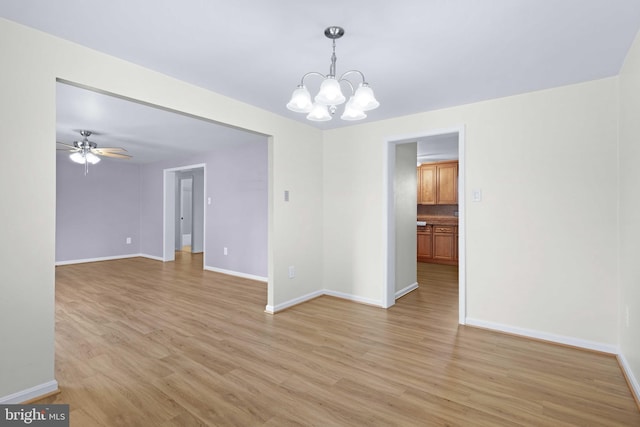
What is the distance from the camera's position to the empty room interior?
187cm

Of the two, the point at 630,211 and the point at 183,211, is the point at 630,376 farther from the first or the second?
the point at 183,211

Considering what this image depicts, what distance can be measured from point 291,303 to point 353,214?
55.0 inches

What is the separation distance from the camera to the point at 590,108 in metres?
2.70

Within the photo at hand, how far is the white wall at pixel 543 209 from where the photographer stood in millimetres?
2658

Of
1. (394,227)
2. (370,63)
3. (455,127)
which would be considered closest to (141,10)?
(370,63)

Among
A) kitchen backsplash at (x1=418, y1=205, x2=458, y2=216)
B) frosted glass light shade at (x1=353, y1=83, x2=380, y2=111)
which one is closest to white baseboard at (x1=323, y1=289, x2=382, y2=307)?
frosted glass light shade at (x1=353, y1=83, x2=380, y2=111)

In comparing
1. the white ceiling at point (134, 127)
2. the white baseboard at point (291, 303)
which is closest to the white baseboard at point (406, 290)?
the white baseboard at point (291, 303)

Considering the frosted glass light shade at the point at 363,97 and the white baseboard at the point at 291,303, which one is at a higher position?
the frosted glass light shade at the point at 363,97

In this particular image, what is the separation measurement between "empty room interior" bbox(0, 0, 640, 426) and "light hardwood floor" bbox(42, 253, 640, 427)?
0.02 meters

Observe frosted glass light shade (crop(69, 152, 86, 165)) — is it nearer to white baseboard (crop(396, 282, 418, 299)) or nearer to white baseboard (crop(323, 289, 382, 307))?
white baseboard (crop(323, 289, 382, 307))

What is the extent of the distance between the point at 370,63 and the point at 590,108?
199 centimetres

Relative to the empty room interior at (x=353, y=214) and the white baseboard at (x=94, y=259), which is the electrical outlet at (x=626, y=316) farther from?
the white baseboard at (x=94, y=259)

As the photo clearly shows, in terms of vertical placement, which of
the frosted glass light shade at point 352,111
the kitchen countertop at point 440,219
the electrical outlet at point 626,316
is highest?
the frosted glass light shade at point 352,111

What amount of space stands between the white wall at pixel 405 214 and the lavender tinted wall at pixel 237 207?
2.23 metres
